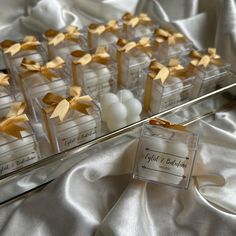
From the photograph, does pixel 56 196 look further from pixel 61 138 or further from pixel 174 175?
pixel 174 175

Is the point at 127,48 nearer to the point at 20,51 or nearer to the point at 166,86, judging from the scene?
the point at 166,86

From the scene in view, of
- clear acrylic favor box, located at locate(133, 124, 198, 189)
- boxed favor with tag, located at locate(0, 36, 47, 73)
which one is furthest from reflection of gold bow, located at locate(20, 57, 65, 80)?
clear acrylic favor box, located at locate(133, 124, 198, 189)

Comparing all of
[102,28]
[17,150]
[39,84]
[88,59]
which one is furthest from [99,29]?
[17,150]

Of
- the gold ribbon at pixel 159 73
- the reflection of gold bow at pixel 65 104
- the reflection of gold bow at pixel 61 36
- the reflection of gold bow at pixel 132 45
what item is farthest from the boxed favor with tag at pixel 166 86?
the reflection of gold bow at pixel 61 36

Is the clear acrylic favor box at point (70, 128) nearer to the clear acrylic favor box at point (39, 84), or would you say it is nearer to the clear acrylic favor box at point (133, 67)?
the clear acrylic favor box at point (39, 84)

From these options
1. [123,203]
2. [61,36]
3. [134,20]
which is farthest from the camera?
[134,20]
